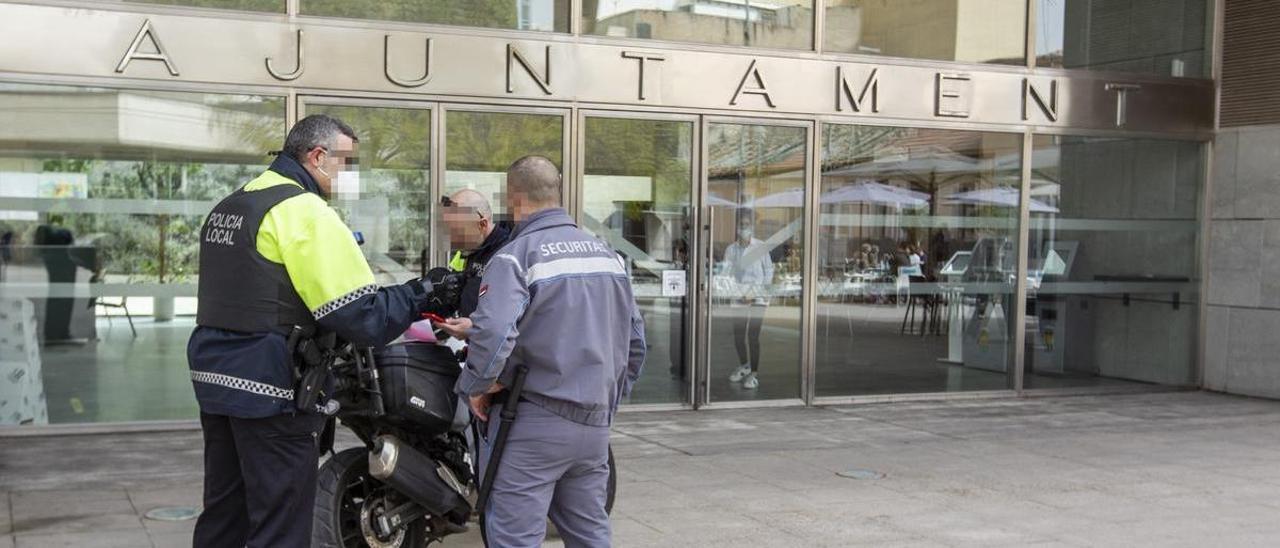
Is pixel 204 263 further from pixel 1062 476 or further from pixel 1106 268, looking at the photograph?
pixel 1106 268

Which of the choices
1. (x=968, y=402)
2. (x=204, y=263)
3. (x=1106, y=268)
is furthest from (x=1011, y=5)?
(x=204, y=263)

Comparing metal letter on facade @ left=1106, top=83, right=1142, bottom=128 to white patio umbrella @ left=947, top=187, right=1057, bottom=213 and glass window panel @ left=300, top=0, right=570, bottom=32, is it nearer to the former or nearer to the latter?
white patio umbrella @ left=947, top=187, right=1057, bottom=213

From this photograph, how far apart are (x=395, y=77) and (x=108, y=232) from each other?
7.43ft

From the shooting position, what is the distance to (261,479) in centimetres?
408

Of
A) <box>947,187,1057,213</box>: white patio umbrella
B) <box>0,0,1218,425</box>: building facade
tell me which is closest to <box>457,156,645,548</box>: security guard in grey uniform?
<box>0,0,1218,425</box>: building facade

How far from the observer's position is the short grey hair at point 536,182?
427cm

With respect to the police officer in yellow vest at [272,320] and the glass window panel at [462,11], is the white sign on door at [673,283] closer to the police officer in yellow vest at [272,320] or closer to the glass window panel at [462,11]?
the glass window panel at [462,11]

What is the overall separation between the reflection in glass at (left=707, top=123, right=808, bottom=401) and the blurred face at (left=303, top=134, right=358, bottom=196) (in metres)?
5.97

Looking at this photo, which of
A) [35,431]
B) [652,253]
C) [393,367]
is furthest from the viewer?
[652,253]

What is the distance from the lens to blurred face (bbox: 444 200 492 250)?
18.7ft

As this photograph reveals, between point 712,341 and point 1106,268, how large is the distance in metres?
4.20

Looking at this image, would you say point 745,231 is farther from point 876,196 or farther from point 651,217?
point 876,196

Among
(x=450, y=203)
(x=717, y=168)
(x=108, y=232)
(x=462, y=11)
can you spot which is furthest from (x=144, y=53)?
(x=717, y=168)

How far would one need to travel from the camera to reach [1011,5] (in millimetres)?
11148
